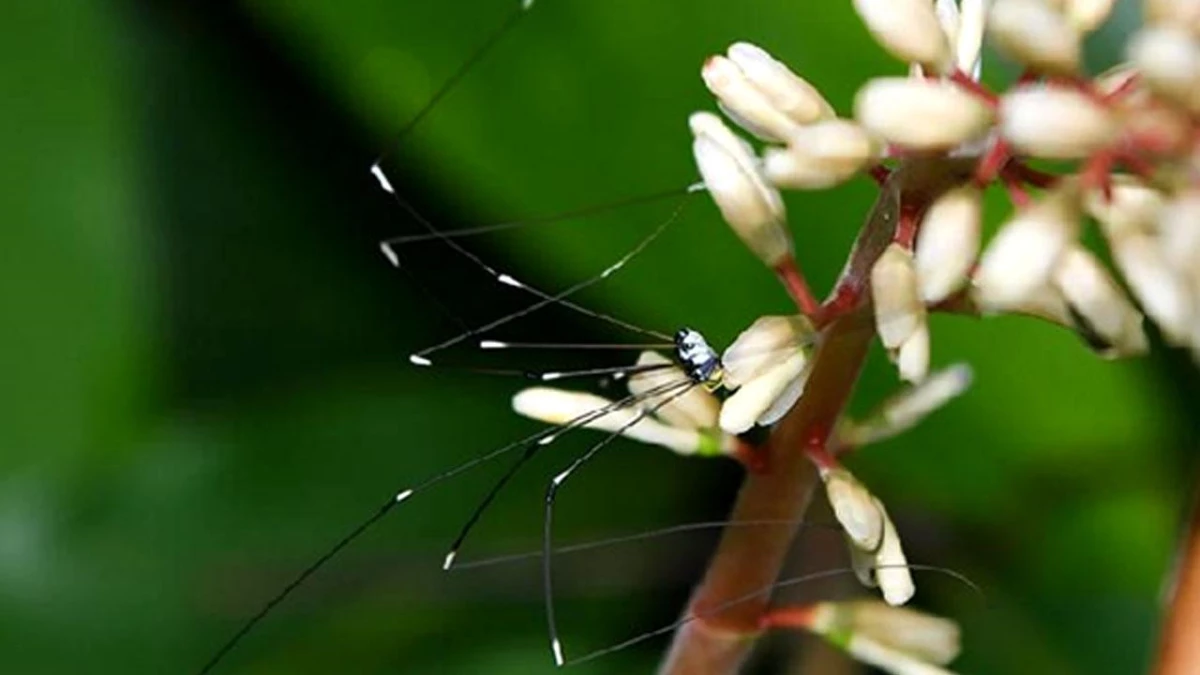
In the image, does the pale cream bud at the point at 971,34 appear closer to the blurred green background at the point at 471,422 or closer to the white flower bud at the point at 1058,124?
the white flower bud at the point at 1058,124

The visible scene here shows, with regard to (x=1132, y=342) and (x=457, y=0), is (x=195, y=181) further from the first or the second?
(x=1132, y=342)

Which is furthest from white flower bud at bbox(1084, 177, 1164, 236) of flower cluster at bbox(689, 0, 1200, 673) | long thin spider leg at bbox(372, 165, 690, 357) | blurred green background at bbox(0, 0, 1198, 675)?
blurred green background at bbox(0, 0, 1198, 675)

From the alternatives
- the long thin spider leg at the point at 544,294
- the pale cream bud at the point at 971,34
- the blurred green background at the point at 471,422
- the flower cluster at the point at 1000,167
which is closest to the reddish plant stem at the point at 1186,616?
the flower cluster at the point at 1000,167

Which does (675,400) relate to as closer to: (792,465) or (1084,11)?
(792,465)

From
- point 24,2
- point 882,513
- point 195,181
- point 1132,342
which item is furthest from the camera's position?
point 195,181

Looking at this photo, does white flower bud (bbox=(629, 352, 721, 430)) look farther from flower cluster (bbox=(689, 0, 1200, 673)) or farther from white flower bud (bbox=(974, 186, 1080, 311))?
white flower bud (bbox=(974, 186, 1080, 311))

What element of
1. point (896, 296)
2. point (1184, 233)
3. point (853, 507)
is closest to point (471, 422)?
point (853, 507)

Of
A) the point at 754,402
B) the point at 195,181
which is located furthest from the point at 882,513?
the point at 195,181
